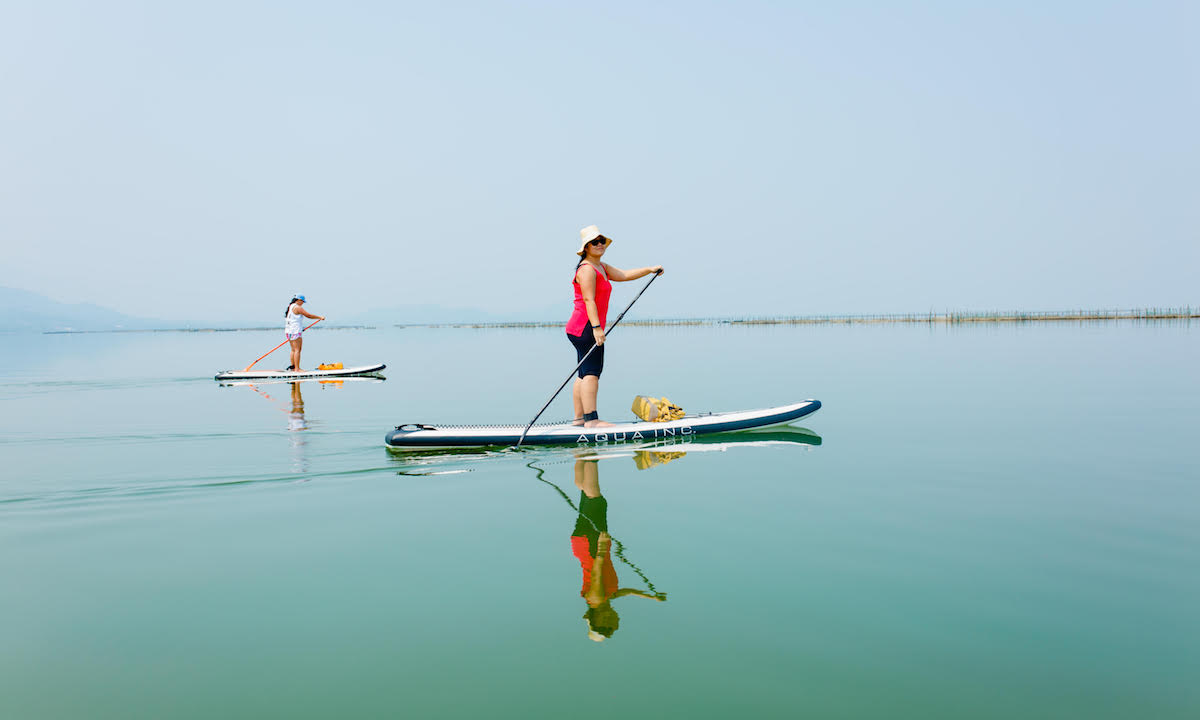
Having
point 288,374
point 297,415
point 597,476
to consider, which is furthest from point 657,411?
point 288,374

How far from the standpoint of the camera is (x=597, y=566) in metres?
4.73

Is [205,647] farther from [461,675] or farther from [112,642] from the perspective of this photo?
[461,675]

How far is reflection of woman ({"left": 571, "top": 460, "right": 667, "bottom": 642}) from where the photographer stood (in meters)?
3.85

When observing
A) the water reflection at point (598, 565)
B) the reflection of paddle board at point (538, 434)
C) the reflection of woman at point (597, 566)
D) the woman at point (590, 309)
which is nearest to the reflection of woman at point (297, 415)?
the reflection of paddle board at point (538, 434)

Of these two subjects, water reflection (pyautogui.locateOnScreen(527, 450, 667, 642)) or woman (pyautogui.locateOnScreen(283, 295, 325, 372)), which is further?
woman (pyautogui.locateOnScreen(283, 295, 325, 372))

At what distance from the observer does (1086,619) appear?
12.4 feet

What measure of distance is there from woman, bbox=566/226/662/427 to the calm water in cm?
86

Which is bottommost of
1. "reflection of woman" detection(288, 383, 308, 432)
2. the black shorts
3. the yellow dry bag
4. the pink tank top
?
"reflection of woman" detection(288, 383, 308, 432)

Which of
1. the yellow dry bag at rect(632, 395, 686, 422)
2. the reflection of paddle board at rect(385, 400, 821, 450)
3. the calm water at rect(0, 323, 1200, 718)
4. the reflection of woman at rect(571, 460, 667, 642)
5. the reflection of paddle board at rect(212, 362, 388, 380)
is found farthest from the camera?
the reflection of paddle board at rect(212, 362, 388, 380)

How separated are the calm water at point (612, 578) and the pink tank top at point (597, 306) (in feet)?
5.52

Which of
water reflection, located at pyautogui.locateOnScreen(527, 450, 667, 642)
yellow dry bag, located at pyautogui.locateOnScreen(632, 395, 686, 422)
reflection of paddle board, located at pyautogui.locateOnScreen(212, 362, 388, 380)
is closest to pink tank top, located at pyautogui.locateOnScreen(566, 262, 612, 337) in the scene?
yellow dry bag, located at pyautogui.locateOnScreen(632, 395, 686, 422)

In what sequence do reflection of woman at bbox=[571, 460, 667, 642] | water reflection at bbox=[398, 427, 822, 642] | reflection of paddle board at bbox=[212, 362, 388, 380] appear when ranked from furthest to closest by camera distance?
reflection of paddle board at bbox=[212, 362, 388, 380], water reflection at bbox=[398, 427, 822, 642], reflection of woman at bbox=[571, 460, 667, 642]

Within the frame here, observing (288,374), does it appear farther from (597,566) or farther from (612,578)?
(612,578)

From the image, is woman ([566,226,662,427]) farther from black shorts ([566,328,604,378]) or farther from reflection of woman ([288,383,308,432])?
reflection of woman ([288,383,308,432])
